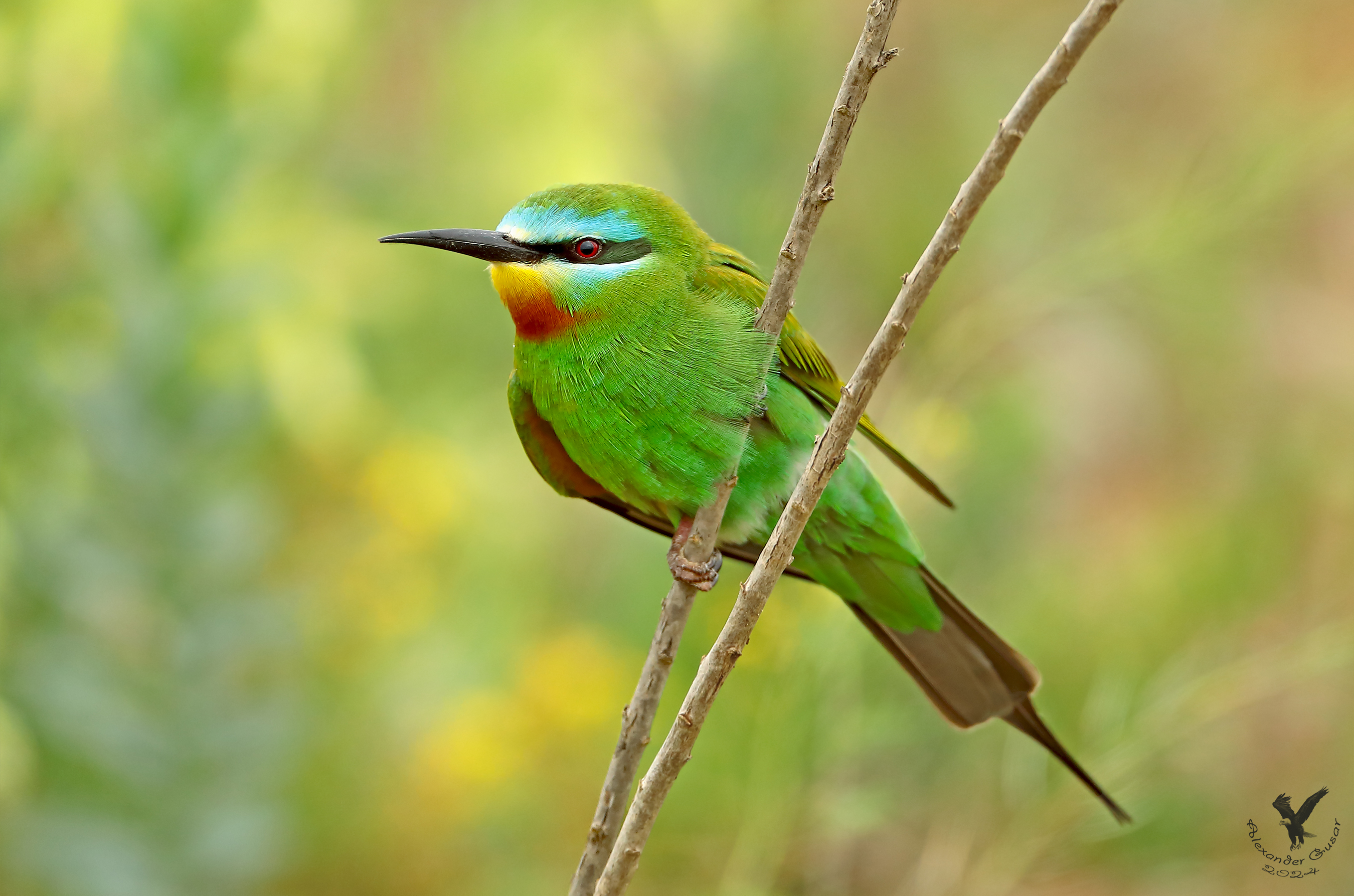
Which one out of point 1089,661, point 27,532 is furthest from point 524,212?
point 1089,661

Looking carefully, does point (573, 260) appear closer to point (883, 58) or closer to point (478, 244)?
point (478, 244)

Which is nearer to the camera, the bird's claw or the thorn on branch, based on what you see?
the thorn on branch

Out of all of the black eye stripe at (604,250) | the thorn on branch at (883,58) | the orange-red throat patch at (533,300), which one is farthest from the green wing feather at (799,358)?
the thorn on branch at (883,58)

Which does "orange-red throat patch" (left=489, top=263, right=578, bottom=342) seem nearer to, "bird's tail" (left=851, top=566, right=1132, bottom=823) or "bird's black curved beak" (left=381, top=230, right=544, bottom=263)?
"bird's black curved beak" (left=381, top=230, right=544, bottom=263)

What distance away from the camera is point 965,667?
2.13 metres

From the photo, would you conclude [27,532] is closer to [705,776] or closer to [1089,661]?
[705,776]

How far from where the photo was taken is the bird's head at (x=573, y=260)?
1.97 m

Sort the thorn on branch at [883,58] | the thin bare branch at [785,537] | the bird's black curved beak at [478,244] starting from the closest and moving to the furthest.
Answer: the thin bare branch at [785,537]
the thorn on branch at [883,58]
the bird's black curved beak at [478,244]

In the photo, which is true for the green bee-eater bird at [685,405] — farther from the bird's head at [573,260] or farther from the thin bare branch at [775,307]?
the thin bare branch at [775,307]

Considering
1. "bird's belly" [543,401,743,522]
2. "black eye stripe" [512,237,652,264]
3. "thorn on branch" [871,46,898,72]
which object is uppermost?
"black eye stripe" [512,237,652,264]

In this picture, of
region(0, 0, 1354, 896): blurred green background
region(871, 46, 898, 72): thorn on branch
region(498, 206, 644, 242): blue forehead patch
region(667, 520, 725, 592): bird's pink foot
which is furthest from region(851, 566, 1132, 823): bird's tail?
region(871, 46, 898, 72): thorn on branch

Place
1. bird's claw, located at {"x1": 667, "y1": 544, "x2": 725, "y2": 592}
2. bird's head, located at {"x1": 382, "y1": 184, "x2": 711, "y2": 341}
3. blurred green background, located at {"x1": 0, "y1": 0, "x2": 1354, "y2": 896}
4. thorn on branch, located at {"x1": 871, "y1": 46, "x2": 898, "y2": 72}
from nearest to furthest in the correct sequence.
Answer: thorn on branch, located at {"x1": 871, "y1": 46, "x2": 898, "y2": 72} → bird's claw, located at {"x1": 667, "y1": 544, "x2": 725, "y2": 592} → bird's head, located at {"x1": 382, "y1": 184, "x2": 711, "y2": 341} → blurred green background, located at {"x1": 0, "y1": 0, "x2": 1354, "y2": 896}

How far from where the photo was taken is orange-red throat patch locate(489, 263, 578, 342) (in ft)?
6.48

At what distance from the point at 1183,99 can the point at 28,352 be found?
445 cm
